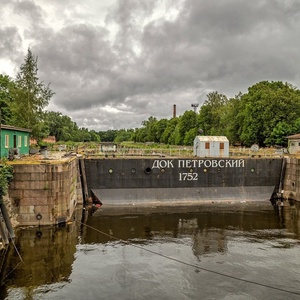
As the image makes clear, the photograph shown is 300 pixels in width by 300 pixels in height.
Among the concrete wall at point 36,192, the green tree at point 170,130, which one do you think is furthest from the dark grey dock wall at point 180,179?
the green tree at point 170,130

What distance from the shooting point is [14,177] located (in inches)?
855

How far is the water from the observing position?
46.8ft

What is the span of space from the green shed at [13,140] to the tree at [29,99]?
28.7 ft

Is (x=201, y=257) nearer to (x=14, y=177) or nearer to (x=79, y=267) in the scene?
(x=79, y=267)

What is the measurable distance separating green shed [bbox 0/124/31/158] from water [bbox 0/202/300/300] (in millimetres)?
7540

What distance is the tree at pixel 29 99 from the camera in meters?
40.0

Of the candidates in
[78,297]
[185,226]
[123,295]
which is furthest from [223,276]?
[185,226]

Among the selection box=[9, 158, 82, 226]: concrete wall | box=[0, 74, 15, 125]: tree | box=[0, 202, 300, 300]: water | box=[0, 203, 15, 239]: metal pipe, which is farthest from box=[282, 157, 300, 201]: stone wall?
box=[0, 74, 15, 125]: tree

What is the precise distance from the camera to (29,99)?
132 ft

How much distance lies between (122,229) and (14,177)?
7.87 m

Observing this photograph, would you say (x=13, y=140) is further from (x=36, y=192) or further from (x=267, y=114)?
(x=267, y=114)

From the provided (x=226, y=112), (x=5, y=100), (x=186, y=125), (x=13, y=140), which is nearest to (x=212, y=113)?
(x=226, y=112)

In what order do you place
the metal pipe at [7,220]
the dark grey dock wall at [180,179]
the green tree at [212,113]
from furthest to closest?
the green tree at [212,113] → the dark grey dock wall at [180,179] → the metal pipe at [7,220]

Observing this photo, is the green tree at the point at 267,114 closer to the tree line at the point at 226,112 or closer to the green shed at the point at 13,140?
the tree line at the point at 226,112
